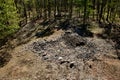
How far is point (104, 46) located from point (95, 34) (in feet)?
24.1

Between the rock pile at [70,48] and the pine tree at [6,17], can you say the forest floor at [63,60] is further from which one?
the pine tree at [6,17]

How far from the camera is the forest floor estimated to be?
2750 centimetres

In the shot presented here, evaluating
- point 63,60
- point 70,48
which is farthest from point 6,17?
point 63,60

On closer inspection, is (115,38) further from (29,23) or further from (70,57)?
(29,23)

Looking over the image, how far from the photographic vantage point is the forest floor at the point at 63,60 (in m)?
27.5

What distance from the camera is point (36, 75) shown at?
91.1 ft

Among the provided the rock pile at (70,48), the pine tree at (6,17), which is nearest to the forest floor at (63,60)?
the rock pile at (70,48)

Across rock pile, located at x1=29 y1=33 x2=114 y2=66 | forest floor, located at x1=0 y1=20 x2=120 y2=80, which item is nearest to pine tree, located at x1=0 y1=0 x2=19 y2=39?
forest floor, located at x1=0 y1=20 x2=120 y2=80

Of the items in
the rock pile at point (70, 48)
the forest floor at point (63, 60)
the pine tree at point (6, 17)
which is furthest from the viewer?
the pine tree at point (6, 17)

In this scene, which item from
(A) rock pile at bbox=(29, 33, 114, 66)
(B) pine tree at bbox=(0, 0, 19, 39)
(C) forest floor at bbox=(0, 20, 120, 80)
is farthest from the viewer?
(B) pine tree at bbox=(0, 0, 19, 39)

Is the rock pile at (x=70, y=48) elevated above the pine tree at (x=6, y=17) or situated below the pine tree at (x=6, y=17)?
below

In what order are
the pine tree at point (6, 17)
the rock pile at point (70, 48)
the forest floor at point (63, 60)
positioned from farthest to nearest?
the pine tree at point (6, 17)
the rock pile at point (70, 48)
the forest floor at point (63, 60)

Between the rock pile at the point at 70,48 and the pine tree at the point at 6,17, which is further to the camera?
the pine tree at the point at 6,17

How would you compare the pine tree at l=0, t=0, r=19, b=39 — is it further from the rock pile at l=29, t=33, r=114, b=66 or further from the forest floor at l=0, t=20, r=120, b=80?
the rock pile at l=29, t=33, r=114, b=66
